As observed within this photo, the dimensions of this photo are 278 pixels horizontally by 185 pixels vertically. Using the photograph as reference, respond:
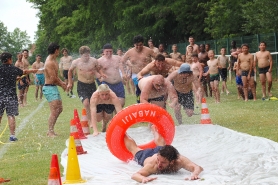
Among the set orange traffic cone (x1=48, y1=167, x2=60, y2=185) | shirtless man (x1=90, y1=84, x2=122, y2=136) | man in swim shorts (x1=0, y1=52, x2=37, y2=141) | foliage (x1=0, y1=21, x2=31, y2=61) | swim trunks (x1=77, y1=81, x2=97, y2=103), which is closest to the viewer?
orange traffic cone (x1=48, y1=167, x2=60, y2=185)

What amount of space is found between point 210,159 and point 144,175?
173 centimetres

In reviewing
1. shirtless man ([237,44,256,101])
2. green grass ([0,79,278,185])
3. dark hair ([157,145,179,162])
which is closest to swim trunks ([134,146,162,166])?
dark hair ([157,145,179,162])

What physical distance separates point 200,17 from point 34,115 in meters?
23.0

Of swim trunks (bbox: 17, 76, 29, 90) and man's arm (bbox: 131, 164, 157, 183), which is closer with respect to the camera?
man's arm (bbox: 131, 164, 157, 183)

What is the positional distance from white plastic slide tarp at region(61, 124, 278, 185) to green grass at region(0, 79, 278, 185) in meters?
0.46

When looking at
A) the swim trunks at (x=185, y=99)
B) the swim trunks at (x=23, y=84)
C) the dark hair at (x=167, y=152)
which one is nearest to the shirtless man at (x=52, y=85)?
the swim trunks at (x=185, y=99)

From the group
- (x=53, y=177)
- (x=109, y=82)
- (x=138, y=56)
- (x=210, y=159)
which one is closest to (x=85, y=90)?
(x=109, y=82)

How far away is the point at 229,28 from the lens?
3619 cm

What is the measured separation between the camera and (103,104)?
13117mm

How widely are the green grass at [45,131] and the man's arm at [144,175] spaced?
3.67ft

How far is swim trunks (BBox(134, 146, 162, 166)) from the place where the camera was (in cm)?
853

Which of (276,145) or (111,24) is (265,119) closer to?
(276,145)

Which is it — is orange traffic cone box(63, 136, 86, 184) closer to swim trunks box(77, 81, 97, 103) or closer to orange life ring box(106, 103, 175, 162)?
orange life ring box(106, 103, 175, 162)

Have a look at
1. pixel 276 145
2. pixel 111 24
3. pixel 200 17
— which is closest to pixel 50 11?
pixel 111 24
